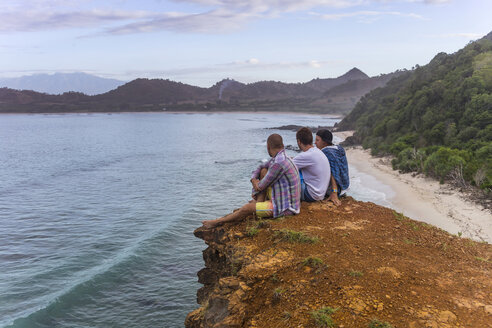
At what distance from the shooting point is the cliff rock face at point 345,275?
15.0 feet

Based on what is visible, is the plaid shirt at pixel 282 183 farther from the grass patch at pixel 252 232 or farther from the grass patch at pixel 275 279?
the grass patch at pixel 275 279

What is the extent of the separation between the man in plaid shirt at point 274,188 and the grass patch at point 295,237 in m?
0.87

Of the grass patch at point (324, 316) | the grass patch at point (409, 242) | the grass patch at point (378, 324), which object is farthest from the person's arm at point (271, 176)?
the grass patch at point (378, 324)

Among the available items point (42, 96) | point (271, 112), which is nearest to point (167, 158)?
point (271, 112)

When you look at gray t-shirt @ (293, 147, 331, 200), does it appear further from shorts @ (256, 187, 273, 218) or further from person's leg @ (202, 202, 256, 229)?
person's leg @ (202, 202, 256, 229)

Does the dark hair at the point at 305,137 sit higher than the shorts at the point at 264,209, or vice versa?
the dark hair at the point at 305,137

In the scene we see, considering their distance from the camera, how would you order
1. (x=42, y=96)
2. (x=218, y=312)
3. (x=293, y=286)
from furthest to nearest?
1. (x=42, y=96)
2. (x=218, y=312)
3. (x=293, y=286)

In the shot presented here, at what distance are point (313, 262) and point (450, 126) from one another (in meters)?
30.4

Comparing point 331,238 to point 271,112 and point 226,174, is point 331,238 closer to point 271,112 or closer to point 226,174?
point 226,174

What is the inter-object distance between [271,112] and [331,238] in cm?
19415

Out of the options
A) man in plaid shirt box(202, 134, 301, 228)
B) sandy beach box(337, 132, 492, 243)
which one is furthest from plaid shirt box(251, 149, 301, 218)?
sandy beach box(337, 132, 492, 243)

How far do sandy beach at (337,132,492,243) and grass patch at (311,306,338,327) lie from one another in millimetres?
12450

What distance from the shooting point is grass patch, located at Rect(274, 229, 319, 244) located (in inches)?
251

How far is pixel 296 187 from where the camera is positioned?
285 inches
